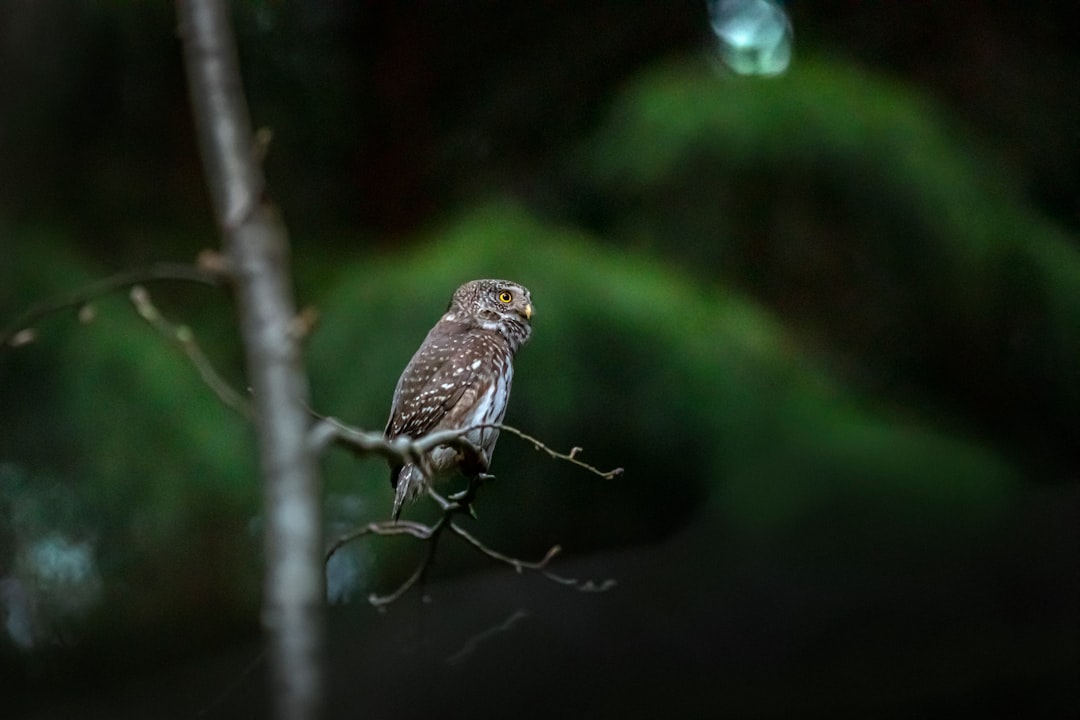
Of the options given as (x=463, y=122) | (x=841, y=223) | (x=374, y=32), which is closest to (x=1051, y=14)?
(x=841, y=223)

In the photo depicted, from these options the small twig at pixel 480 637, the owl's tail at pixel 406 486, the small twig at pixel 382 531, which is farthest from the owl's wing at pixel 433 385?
the small twig at pixel 382 531

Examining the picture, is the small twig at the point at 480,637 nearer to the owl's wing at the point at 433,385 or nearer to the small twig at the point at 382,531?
the small twig at the point at 382,531

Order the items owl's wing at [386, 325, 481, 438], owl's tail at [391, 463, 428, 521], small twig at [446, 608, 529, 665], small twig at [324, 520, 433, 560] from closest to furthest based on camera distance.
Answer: small twig at [324, 520, 433, 560], small twig at [446, 608, 529, 665], owl's tail at [391, 463, 428, 521], owl's wing at [386, 325, 481, 438]

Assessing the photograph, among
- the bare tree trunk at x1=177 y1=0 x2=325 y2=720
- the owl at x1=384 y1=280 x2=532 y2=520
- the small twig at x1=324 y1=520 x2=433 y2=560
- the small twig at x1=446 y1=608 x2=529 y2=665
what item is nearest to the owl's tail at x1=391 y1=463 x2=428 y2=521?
the owl at x1=384 y1=280 x2=532 y2=520

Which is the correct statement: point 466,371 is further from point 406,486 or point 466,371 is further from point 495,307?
point 406,486

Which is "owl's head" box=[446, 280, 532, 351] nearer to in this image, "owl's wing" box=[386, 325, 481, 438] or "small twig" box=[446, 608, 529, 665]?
"owl's wing" box=[386, 325, 481, 438]

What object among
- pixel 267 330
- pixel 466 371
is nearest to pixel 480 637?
pixel 466 371
